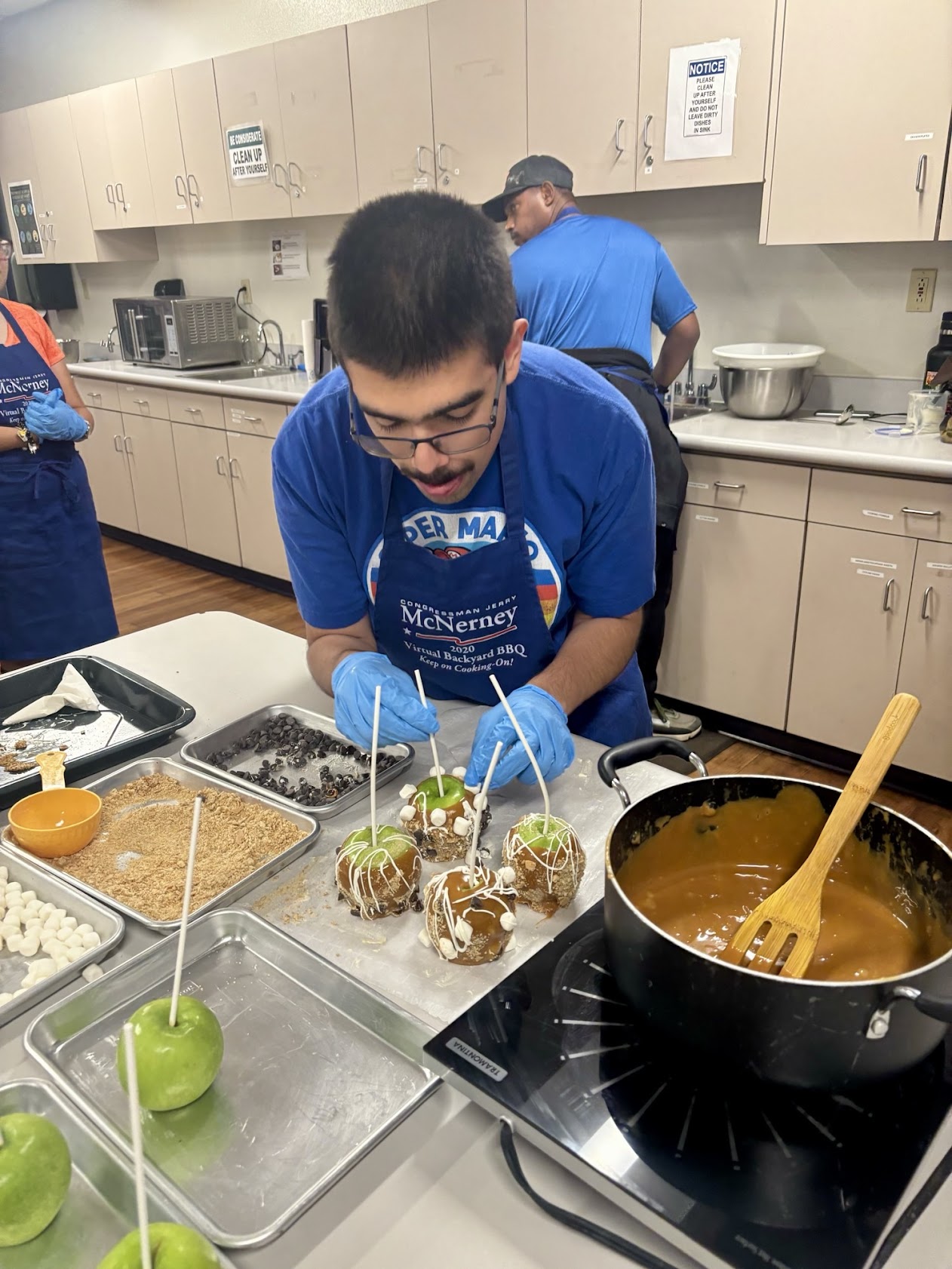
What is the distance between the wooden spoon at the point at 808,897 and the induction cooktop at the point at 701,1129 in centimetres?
10

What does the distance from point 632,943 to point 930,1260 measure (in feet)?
0.89

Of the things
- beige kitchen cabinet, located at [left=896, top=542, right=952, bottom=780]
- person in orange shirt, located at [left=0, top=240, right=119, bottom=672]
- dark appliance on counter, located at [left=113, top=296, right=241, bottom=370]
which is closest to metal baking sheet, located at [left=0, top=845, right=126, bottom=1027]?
person in orange shirt, located at [left=0, top=240, right=119, bottom=672]

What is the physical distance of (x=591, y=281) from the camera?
9.07ft

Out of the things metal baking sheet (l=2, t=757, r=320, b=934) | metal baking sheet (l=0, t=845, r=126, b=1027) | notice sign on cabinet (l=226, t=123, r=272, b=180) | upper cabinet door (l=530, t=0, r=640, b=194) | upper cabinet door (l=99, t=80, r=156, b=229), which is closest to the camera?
metal baking sheet (l=0, t=845, r=126, b=1027)

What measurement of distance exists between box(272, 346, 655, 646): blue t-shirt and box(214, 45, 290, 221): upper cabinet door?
128 inches

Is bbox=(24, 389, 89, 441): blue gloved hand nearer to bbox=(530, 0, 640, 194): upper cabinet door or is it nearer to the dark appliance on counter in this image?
bbox=(530, 0, 640, 194): upper cabinet door

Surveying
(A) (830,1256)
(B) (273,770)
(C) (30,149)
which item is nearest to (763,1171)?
(A) (830,1256)

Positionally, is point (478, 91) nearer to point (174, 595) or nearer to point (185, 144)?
point (185, 144)

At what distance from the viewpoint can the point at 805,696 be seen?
110 inches

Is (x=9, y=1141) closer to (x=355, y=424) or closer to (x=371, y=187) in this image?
(x=355, y=424)

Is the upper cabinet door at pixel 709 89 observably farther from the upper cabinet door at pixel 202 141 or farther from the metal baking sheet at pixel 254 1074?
the metal baking sheet at pixel 254 1074

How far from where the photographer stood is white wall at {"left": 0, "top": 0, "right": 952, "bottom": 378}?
296 cm

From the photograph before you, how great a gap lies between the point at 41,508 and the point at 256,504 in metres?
1.58

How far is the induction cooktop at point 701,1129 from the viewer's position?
0.58 metres
